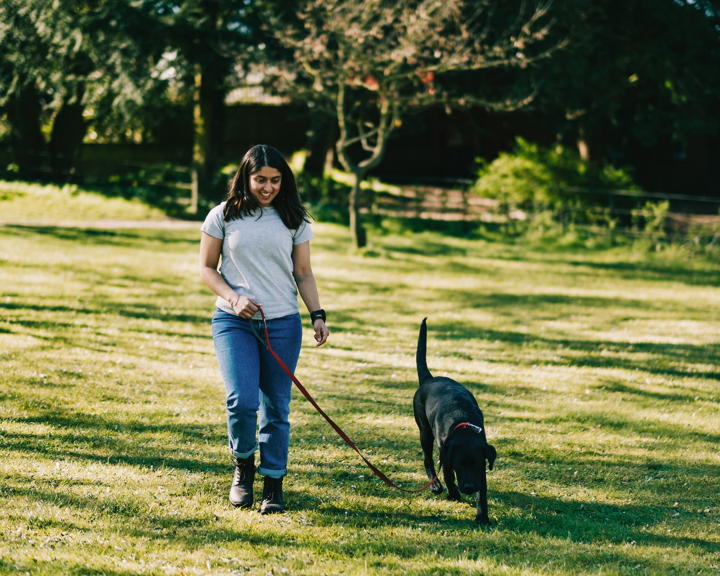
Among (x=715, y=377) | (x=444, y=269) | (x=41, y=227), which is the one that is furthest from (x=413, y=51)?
(x=41, y=227)

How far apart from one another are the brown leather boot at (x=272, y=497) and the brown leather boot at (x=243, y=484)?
93mm

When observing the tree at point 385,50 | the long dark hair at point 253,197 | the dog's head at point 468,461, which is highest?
the tree at point 385,50

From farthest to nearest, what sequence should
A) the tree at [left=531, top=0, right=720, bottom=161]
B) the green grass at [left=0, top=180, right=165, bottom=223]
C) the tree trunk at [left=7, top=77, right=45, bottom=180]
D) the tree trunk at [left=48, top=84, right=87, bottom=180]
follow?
the tree trunk at [left=48, top=84, right=87, bottom=180]
the tree trunk at [left=7, top=77, right=45, bottom=180]
the green grass at [left=0, top=180, right=165, bottom=223]
the tree at [left=531, top=0, right=720, bottom=161]

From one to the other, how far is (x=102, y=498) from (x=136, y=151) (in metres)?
32.4

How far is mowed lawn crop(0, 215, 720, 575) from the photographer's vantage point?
3695 millimetres

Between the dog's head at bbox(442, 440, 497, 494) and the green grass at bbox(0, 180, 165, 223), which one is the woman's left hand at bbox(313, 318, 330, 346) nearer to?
the dog's head at bbox(442, 440, 497, 494)

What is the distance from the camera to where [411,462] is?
16.5ft

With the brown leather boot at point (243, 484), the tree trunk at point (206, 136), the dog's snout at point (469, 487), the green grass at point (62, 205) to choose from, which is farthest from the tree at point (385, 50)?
the dog's snout at point (469, 487)

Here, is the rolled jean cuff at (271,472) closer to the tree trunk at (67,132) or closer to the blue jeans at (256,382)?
the blue jeans at (256,382)

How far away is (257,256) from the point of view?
3887 millimetres

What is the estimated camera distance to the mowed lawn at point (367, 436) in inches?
145

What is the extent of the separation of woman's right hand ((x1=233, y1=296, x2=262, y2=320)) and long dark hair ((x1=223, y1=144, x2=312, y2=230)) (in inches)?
19.1

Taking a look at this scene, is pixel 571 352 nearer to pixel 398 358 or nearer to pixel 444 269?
pixel 398 358

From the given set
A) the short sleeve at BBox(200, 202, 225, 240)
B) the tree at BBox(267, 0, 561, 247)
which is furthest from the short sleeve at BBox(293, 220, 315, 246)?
the tree at BBox(267, 0, 561, 247)
